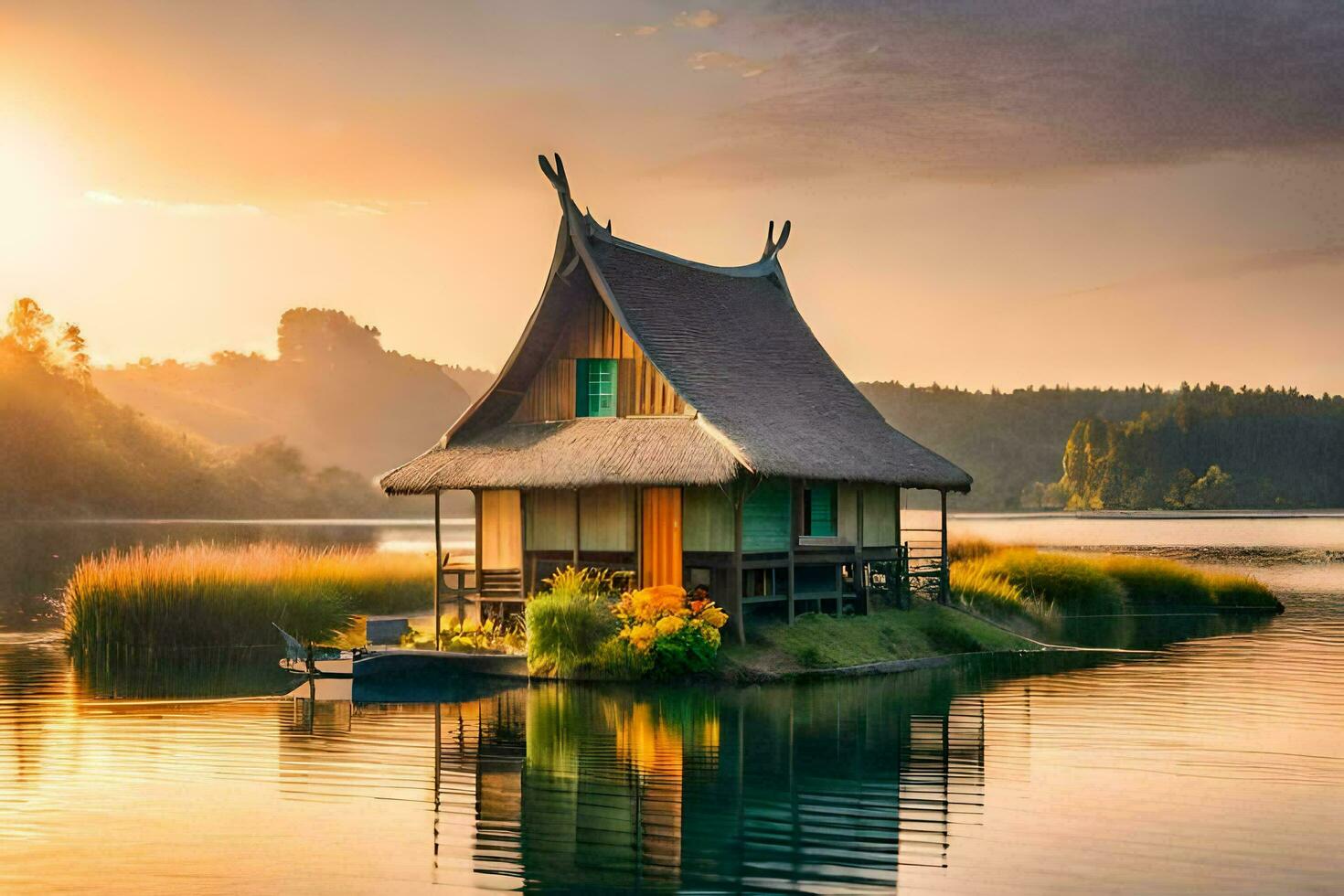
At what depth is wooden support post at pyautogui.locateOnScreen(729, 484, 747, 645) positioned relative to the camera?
26062 millimetres

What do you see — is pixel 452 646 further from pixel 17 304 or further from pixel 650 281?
pixel 17 304

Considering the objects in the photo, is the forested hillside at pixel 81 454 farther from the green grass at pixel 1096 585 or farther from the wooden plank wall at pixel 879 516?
the wooden plank wall at pixel 879 516

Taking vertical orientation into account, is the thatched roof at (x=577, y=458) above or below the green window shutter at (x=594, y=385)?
below

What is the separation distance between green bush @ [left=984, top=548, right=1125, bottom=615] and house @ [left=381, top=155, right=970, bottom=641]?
378 inches

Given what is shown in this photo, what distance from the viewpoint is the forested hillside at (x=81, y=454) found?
399 feet

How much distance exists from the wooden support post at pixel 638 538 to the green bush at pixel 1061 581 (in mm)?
15467

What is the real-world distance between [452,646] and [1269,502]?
451 ft

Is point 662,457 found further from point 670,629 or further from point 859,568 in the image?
point 859,568

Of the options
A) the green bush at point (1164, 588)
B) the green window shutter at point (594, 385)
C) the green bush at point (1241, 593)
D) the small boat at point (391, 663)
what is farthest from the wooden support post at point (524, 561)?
the green bush at point (1241, 593)

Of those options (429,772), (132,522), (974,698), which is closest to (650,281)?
(974,698)

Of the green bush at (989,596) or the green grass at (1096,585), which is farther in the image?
the green grass at (1096,585)

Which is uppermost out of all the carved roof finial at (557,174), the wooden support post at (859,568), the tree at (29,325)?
the tree at (29,325)

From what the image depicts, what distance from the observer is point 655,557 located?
2714 cm

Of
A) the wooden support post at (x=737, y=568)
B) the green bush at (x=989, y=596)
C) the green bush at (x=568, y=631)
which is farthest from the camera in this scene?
the green bush at (x=989, y=596)
